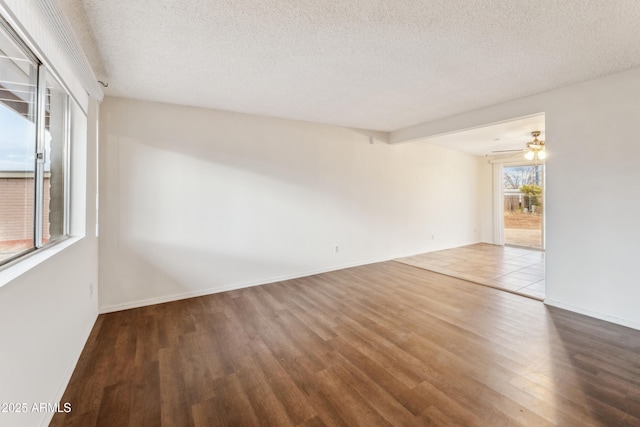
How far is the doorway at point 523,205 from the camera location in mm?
6488

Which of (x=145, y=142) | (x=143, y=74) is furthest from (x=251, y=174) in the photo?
(x=143, y=74)

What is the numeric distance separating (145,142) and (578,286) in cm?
503

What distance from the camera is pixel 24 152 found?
1.60 m

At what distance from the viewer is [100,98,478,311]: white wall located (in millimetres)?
3107

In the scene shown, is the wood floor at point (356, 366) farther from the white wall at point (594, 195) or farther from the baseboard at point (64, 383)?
the white wall at point (594, 195)

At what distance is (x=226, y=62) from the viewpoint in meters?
2.38

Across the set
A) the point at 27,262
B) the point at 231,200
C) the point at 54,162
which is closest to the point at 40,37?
the point at 54,162

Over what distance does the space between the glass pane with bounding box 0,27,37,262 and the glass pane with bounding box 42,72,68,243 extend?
266mm

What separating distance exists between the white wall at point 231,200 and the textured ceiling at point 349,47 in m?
0.49

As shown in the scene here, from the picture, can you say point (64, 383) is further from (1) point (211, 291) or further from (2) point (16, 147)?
(1) point (211, 291)

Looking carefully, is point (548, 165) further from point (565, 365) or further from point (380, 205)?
point (380, 205)

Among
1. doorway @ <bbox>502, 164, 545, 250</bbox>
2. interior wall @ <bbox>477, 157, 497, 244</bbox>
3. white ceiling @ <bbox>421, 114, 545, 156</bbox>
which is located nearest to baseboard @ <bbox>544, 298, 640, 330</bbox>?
white ceiling @ <bbox>421, 114, 545, 156</bbox>

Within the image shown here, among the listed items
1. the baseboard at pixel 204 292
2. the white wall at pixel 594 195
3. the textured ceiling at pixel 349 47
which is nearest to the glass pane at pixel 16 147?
the textured ceiling at pixel 349 47

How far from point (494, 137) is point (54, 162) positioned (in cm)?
604
